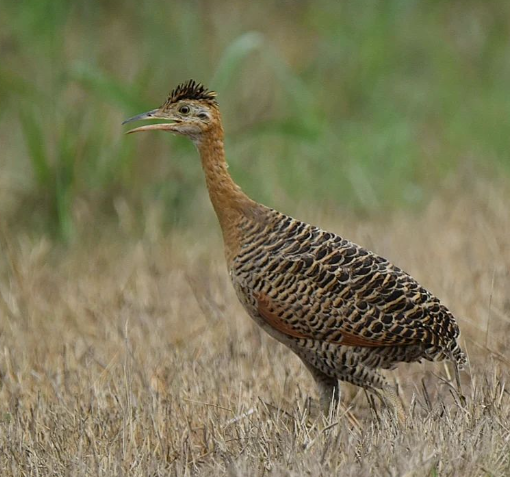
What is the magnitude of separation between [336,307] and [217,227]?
367 cm

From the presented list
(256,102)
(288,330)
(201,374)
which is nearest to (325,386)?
(288,330)

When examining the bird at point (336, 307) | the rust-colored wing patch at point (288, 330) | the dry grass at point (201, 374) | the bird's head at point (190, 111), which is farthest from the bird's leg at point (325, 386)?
the bird's head at point (190, 111)

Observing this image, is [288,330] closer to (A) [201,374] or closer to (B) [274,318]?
(B) [274,318]

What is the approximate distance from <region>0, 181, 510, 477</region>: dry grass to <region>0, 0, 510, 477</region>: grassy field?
0.05 feet

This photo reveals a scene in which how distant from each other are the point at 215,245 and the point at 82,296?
58.0 inches

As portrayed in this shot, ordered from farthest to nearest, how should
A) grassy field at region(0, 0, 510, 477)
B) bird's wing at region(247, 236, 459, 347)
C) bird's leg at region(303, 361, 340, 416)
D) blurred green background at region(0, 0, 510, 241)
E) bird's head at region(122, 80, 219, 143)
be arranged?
blurred green background at region(0, 0, 510, 241) → bird's head at region(122, 80, 219, 143) → bird's leg at region(303, 361, 340, 416) → bird's wing at region(247, 236, 459, 347) → grassy field at region(0, 0, 510, 477)

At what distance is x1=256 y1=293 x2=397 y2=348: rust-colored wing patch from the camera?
13.7 feet

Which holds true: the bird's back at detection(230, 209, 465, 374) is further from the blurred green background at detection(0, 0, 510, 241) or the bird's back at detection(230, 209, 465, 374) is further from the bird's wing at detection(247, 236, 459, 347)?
the blurred green background at detection(0, 0, 510, 241)

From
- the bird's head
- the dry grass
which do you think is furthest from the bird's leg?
the bird's head

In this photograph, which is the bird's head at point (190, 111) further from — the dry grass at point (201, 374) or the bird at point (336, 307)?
the dry grass at point (201, 374)

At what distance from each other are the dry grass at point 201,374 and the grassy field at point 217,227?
15 mm

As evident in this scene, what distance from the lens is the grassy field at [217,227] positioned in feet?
12.3

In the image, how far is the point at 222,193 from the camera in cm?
458

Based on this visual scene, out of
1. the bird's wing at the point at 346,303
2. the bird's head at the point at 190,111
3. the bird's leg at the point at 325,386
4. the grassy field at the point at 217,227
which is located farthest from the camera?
the bird's head at the point at 190,111
